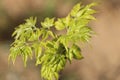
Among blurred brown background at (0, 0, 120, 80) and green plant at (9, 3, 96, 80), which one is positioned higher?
blurred brown background at (0, 0, 120, 80)

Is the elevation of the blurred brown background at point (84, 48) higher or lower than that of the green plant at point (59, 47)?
higher

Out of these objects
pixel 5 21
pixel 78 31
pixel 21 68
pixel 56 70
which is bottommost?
pixel 56 70

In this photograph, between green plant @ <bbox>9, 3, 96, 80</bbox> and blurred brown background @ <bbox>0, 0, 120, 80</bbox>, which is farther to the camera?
blurred brown background @ <bbox>0, 0, 120, 80</bbox>

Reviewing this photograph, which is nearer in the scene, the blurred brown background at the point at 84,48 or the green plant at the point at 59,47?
the green plant at the point at 59,47

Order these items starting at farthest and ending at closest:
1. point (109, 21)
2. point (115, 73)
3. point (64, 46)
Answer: point (109, 21) → point (115, 73) → point (64, 46)

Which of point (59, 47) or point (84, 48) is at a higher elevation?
point (84, 48)

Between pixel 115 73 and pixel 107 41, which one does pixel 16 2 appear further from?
pixel 115 73

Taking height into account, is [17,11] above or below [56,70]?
above

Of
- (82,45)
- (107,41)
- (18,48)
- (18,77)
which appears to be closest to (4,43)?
(18,77)
